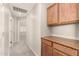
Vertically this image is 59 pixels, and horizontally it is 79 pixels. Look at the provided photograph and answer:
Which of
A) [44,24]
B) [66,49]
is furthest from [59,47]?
[44,24]

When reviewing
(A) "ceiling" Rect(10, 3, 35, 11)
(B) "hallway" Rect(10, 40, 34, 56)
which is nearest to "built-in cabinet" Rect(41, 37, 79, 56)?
(B) "hallway" Rect(10, 40, 34, 56)

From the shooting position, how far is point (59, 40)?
144 cm

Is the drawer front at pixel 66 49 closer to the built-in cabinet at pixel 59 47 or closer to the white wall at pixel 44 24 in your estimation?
the built-in cabinet at pixel 59 47

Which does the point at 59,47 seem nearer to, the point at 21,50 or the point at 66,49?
the point at 66,49

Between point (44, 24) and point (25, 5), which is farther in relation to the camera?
point (44, 24)

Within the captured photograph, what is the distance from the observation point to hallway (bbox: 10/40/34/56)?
4.20 feet

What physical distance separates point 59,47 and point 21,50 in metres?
0.40

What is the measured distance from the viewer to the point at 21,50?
133 cm

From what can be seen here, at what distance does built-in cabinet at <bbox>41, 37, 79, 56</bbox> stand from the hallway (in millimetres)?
152

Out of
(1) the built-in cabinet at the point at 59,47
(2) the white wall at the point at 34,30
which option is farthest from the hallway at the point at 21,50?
(1) the built-in cabinet at the point at 59,47

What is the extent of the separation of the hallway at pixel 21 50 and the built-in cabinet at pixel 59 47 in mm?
152

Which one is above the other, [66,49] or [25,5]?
[25,5]

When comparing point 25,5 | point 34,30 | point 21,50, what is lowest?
point 21,50

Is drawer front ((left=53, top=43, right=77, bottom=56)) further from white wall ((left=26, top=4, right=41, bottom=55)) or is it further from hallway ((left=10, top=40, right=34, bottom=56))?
hallway ((left=10, top=40, right=34, bottom=56))
